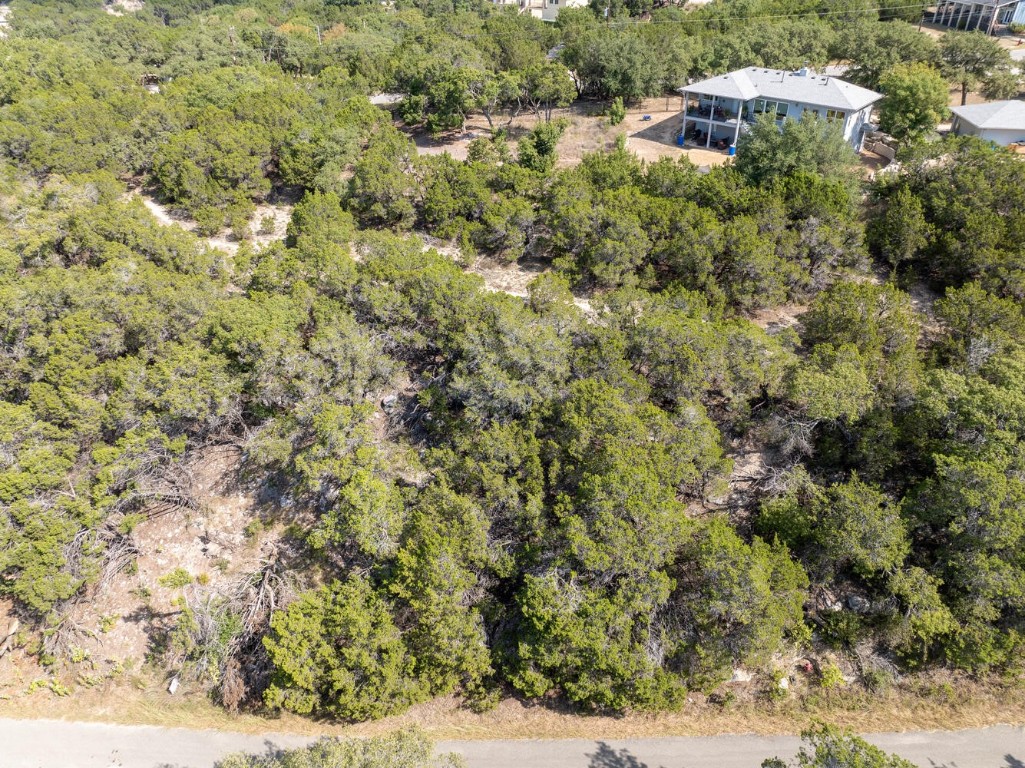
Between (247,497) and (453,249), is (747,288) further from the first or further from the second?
(247,497)

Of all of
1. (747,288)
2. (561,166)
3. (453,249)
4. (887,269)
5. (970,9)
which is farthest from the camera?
(970,9)

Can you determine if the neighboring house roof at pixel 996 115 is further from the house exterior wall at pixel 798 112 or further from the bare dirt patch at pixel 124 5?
the bare dirt patch at pixel 124 5

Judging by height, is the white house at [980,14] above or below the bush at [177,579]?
above

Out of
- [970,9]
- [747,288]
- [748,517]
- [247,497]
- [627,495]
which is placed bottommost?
[247,497]

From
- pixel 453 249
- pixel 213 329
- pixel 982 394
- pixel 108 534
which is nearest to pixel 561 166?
pixel 453 249

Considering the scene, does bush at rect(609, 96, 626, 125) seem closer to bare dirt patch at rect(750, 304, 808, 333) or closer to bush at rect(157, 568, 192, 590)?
bare dirt patch at rect(750, 304, 808, 333)

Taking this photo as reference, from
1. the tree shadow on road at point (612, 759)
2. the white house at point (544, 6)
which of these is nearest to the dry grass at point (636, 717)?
the tree shadow on road at point (612, 759)

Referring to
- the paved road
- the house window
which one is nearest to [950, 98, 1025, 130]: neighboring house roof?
the house window
